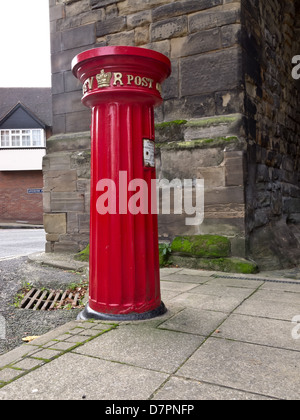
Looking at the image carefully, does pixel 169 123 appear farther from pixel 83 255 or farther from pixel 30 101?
pixel 30 101

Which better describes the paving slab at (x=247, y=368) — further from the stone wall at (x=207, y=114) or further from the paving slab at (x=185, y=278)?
the stone wall at (x=207, y=114)

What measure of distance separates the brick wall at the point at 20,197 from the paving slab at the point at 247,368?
83.2 ft

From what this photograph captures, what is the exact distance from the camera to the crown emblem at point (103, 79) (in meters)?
2.38

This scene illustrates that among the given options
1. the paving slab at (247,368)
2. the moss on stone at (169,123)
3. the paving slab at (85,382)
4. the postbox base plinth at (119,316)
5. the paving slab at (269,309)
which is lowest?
A: the paving slab at (269,309)

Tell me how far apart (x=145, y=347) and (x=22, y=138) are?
2755 cm

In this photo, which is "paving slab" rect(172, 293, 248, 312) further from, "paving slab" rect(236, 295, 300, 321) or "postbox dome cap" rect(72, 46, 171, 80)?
"postbox dome cap" rect(72, 46, 171, 80)

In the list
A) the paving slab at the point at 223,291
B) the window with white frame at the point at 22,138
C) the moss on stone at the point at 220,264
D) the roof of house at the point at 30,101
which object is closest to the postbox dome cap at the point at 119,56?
the paving slab at the point at 223,291

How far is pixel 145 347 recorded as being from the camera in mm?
2113

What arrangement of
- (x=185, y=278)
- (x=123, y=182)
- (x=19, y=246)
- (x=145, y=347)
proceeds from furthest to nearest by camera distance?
(x=19, y=246), (x=185, y=278), (x=123, y=182), (x=145, y=347)

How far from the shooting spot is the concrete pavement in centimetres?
163

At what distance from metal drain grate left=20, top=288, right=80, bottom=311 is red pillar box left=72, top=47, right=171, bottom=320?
0.98 meters

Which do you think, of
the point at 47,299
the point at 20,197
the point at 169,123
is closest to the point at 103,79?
the point at 47,299

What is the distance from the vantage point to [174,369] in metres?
1.83

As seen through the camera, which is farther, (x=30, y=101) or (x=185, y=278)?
(x=30, y=101)
